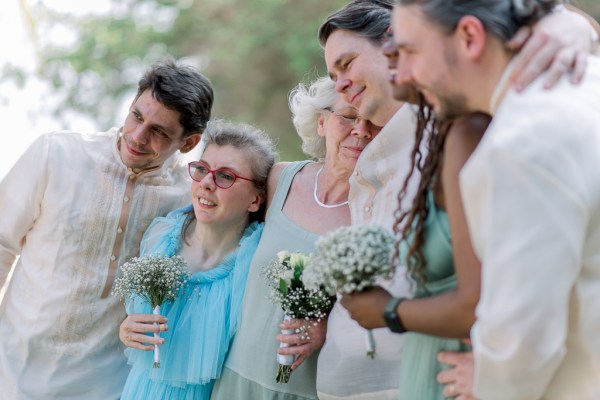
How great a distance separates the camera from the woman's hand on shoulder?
410 cm

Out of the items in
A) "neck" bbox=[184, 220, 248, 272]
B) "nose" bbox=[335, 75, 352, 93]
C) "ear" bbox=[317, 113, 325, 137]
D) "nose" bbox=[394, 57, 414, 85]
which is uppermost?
"nose" bbox=[335, 75, 352, 93]

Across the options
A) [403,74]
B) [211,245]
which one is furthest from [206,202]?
[403,74]

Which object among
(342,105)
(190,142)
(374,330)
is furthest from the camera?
(190,142)

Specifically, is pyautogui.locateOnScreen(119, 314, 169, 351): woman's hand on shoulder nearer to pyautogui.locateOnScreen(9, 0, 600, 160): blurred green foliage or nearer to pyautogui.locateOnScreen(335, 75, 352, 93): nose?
pyautogui.locateOnScreen(335, 75, 352, 93): nose

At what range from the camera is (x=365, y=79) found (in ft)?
13.0

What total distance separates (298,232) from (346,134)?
53 centimetres

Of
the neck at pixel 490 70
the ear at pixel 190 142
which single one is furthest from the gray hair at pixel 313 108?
the neck at pixel 490 70

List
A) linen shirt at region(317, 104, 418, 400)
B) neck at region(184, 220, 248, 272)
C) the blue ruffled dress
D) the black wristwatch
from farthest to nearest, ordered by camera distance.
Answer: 1. neck at region(184, 220, 248, 272)
2. the blue ruffled dress
3. linen shirt at region(317, 104, 418, 400)
4. the black wristwatch

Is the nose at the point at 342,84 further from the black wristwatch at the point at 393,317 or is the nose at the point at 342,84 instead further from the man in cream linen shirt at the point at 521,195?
the black wristwatch at the point at 393,317

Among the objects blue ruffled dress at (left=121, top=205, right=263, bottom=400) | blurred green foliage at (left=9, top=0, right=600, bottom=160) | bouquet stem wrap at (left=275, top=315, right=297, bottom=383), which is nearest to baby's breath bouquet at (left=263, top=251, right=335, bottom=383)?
bouquet stem wrap at (left=275, top=315, right=297, bottom=383)

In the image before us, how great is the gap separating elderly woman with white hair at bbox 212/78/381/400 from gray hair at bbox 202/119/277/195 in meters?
0.16

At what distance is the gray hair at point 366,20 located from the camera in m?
4.01

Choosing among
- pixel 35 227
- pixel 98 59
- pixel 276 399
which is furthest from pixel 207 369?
pixel 98 59

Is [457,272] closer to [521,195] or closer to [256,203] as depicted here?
[521,195]
